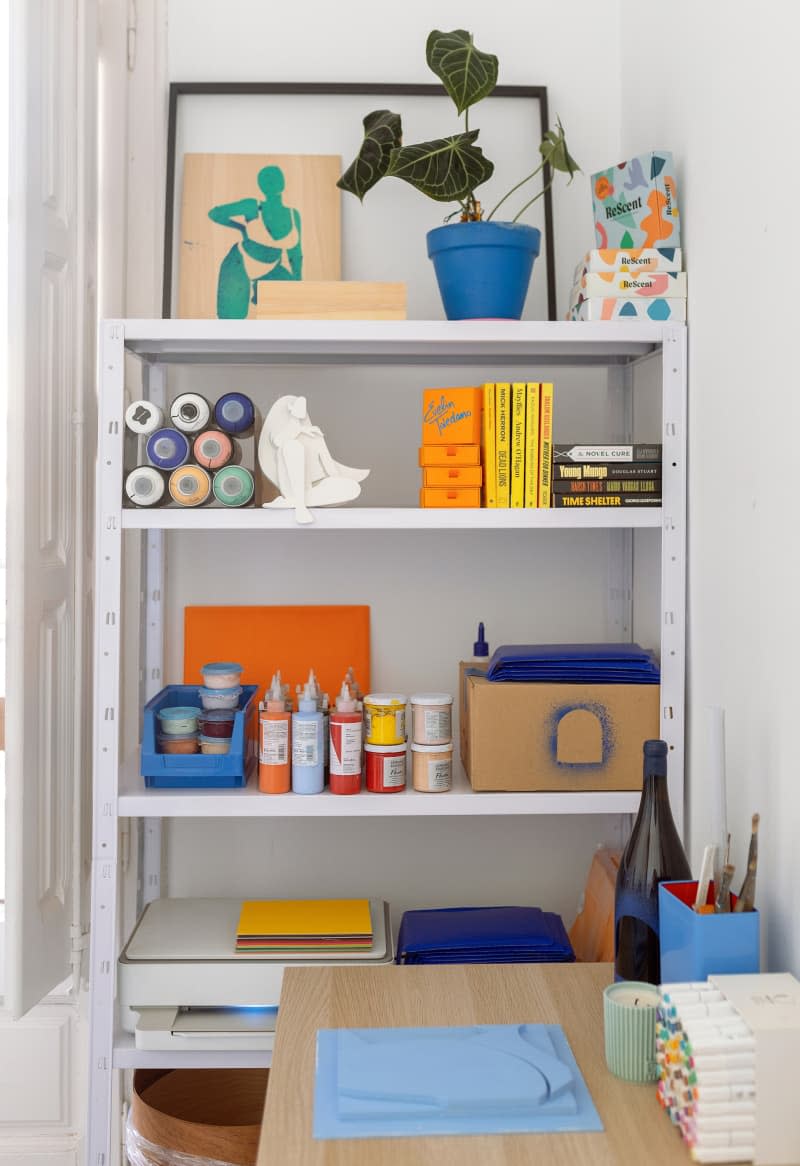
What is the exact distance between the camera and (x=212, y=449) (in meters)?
1.73

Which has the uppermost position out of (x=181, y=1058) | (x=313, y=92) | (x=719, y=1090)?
(x=313, y=92)

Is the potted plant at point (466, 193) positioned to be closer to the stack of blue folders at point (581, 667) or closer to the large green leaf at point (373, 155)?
the large green leaf at point (373, 155)

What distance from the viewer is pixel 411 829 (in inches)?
84.4

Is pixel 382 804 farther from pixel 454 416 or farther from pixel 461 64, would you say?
pixel 461 64

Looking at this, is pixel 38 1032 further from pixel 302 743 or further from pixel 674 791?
pixel 674 791

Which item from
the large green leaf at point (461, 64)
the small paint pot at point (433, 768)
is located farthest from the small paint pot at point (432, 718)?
the large green leaf at point (461, 64)

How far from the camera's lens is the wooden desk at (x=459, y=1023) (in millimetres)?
1005

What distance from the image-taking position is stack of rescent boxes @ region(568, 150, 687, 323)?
174 cm

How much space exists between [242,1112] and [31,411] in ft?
4.19

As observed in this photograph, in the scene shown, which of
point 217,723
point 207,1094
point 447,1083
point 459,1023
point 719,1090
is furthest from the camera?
point 207,1094

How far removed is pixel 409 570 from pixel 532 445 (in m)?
0.48

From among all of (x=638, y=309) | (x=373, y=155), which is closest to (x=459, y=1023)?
(x=638, y=309)

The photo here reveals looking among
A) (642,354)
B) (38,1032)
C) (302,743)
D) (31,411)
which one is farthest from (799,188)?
(38,1032)

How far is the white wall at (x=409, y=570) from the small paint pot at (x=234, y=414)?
0.36m
